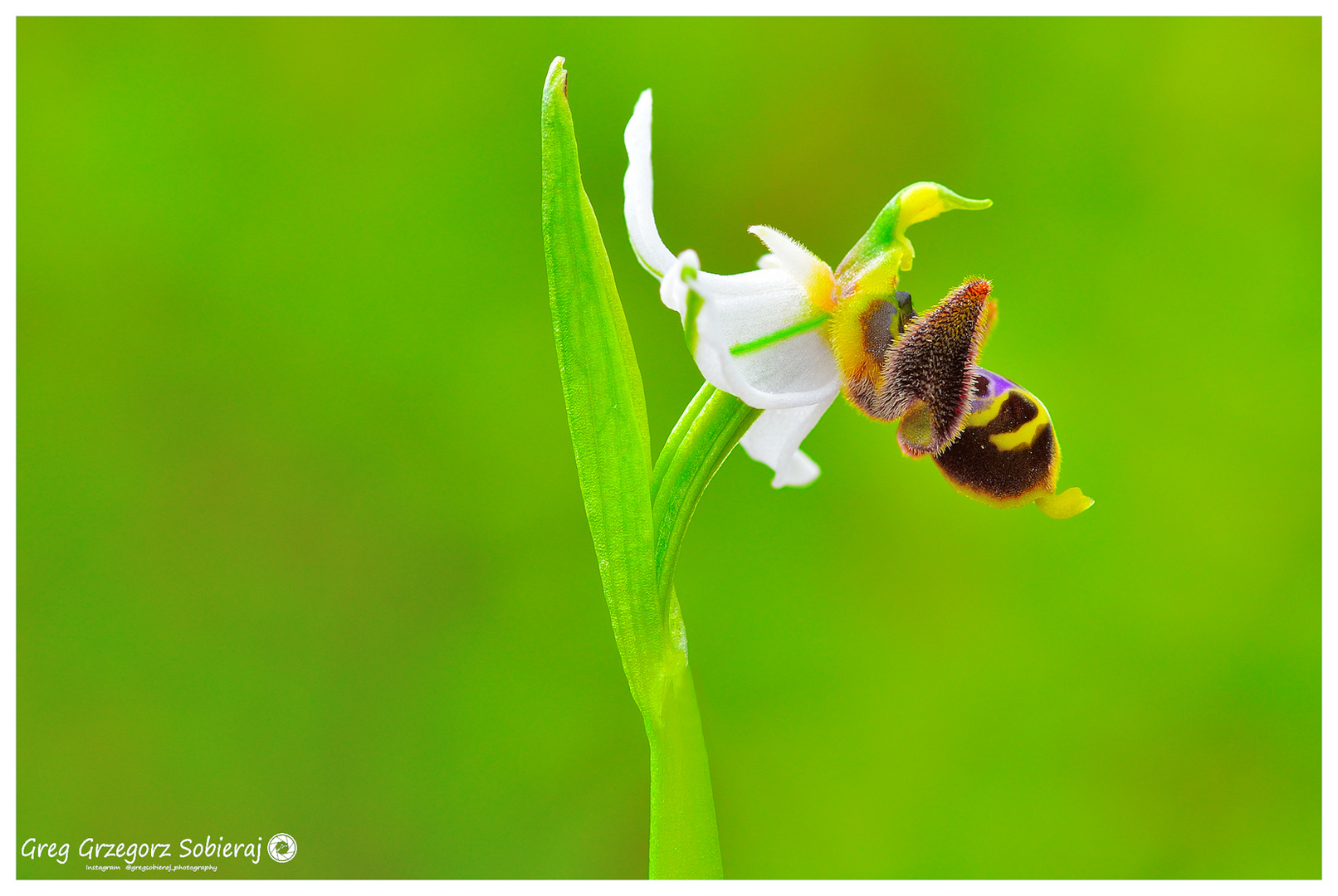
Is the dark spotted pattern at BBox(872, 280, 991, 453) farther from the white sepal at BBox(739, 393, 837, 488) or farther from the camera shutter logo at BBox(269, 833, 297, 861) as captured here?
the camera shutter logo at BBox(269, 833, 297, 861)

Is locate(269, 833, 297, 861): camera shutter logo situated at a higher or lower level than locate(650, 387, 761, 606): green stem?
lower

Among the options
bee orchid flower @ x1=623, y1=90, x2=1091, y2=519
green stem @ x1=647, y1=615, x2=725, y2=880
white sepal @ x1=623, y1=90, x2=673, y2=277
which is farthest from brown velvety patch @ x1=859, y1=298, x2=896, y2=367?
green stem @ x1=647, y1=615, x2=725, y2=880

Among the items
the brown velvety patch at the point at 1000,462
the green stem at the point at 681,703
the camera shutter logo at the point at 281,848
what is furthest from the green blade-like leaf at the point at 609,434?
the camera shutter logo at the point at 281,848

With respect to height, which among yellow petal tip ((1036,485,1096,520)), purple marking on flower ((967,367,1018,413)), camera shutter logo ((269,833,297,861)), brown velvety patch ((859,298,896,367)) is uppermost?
brown velvety patch ((859,298,896,367))

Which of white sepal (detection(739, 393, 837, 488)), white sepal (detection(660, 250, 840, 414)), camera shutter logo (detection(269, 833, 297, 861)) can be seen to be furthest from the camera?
camera shutter logo (detection(269, 833, 297, 861))

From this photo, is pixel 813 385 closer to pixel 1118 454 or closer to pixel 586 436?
pixel 586 436

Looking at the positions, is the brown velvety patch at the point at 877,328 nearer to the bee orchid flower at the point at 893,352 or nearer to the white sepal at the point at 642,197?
the bee orchid flower at the point at 893,352

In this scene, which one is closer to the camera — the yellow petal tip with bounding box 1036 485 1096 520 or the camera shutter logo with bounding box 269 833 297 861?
the yellow petal tip with bounding box 1036 485 1096 520

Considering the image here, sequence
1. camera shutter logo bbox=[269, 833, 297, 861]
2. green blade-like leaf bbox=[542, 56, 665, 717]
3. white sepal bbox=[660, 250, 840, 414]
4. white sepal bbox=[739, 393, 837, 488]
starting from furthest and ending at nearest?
camera shutter logo bbox=[269, 833, 297, 861], white sepal bbox=[739, 393, 837, 488], green blade-like leaf bbox=[542, 56, 665, 717], white sepal bbox=[660, 250, 840, 414]
